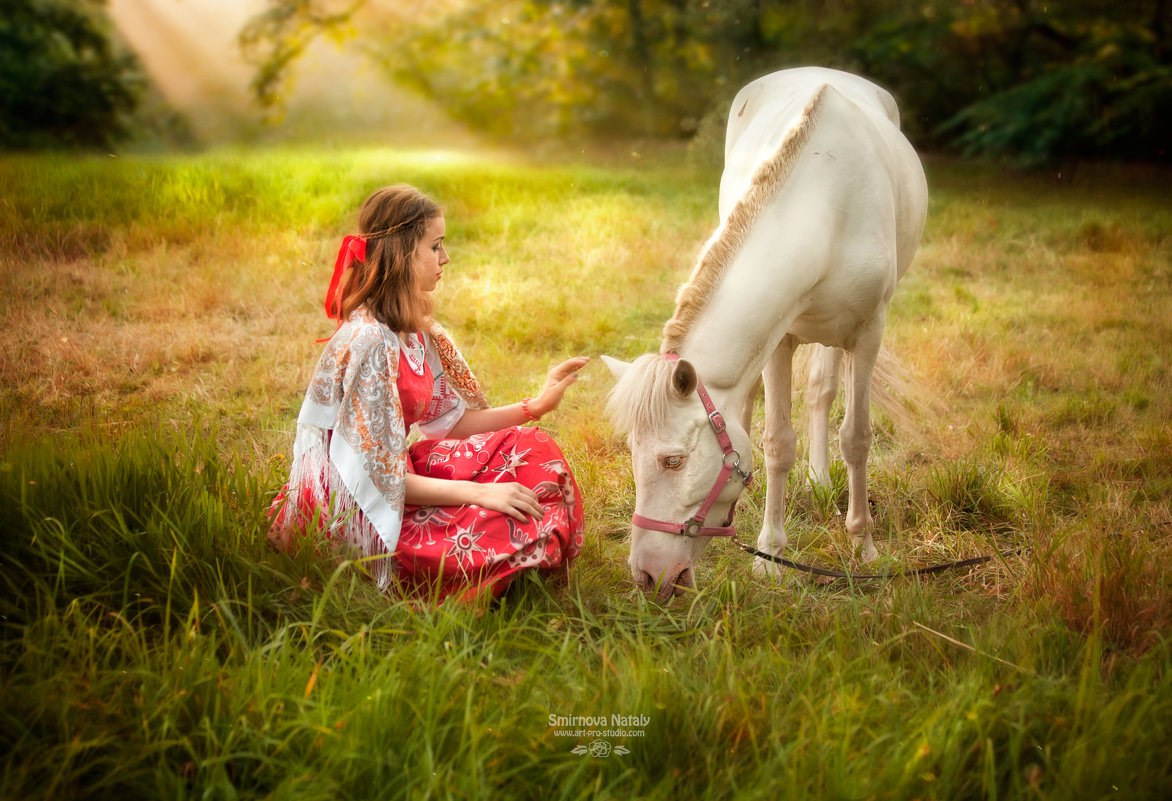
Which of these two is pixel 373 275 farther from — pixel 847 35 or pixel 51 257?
pixel 847 35

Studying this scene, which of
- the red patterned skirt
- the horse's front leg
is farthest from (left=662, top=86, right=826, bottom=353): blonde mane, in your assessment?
the horse's front leg

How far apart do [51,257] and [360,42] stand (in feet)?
10.1

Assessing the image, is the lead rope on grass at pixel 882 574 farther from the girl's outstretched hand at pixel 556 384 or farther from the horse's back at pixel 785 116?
the horse's back at pixel 785 116

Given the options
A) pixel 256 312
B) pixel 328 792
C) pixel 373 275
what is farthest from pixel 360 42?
pixel 328 792

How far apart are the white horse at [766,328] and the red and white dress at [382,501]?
34 centimetres

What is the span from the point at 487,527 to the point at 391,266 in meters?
0.79

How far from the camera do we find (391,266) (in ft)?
6.97

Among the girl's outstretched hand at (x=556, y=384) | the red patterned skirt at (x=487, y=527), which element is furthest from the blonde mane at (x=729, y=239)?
the red patterned skirt at (x=487, y=527)

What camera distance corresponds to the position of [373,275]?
2.12 m

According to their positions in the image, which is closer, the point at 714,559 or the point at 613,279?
the point at 714,559

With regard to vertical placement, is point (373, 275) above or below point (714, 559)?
above

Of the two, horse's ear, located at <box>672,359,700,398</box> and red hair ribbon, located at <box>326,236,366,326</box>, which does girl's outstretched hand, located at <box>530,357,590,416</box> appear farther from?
red hair ribbon, located at <box>326,236,366,326</box>

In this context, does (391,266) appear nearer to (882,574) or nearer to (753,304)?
(753,304)

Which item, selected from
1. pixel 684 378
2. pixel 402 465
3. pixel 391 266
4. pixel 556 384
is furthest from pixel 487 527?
pixel 391 266
